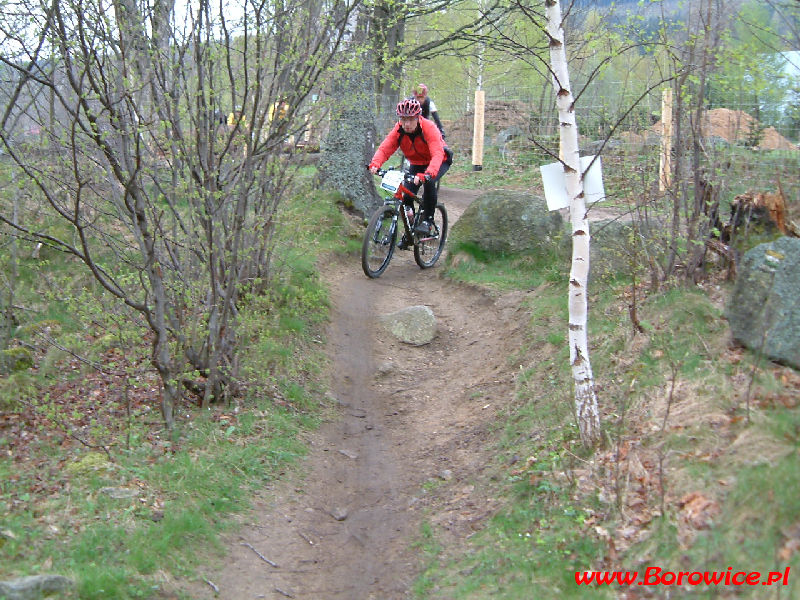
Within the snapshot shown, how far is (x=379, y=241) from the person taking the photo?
383 inches

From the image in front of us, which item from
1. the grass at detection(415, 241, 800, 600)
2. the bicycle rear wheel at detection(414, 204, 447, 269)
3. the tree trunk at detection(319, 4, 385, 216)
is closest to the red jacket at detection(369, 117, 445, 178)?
the bicycle rear wheel at detection(414, 204, 447, 269)

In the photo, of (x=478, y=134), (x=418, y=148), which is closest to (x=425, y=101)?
(x=418, y=148)

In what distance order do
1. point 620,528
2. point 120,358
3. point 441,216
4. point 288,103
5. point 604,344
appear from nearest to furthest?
point 620,528 < point 288,103 < point 604,344 < point 120,358 < point 441,216

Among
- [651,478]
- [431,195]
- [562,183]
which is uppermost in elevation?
[562,183]

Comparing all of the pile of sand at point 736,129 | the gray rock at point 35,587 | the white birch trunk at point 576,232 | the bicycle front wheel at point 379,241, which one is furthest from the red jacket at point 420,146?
the gray rock at point 35,587

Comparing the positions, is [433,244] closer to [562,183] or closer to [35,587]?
[562,183]

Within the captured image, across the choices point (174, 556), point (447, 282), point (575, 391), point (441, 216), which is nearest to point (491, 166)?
point (441, 216)

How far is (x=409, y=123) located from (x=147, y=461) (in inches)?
216

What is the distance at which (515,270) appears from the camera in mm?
9609

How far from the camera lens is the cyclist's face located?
9.21 m

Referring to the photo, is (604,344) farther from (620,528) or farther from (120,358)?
(120,358)

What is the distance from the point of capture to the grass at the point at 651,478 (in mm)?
3633

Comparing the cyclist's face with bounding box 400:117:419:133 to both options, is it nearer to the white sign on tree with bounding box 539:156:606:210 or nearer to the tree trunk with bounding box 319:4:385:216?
the tree trunk with bounding box 319:4:385:216

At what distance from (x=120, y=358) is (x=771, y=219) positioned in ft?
19.1
